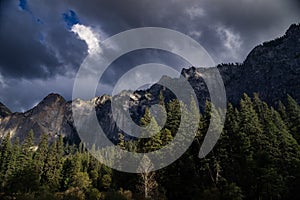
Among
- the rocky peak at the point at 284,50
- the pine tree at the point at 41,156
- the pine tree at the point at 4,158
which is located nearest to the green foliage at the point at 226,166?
the pine tree at the point at 41,156

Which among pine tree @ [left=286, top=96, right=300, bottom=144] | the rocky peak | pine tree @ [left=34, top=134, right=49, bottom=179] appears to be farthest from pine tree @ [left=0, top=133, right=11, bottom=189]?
the rocky peak

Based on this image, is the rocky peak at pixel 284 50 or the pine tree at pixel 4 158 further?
the rocky peak at pixel 284 50

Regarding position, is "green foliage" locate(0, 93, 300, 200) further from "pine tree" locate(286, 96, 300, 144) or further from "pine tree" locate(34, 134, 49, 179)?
"pine tree" locate(34, 134, 49, 179)

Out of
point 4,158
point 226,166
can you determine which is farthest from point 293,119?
point 4,158

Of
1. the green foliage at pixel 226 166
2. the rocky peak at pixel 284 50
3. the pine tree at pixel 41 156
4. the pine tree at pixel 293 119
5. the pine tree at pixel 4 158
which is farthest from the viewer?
the rocky peak at pixel 284 50

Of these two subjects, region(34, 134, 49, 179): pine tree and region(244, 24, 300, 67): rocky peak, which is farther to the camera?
region(244, 24, 300, 67): rocky peak

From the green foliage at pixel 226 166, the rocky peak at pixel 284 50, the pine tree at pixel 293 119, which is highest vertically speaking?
the rocky peak at pixel 284 50

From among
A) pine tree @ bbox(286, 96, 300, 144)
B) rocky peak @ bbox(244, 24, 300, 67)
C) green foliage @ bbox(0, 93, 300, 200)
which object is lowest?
green foliage @ bbox(0, 93, 300, 200)

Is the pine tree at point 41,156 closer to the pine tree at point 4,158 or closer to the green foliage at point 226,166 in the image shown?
the pine tree at point 4,158

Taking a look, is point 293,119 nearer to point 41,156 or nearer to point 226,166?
point 226,166

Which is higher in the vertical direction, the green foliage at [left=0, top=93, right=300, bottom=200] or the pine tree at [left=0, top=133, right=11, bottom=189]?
the pine tree at [left=0, top=133, right=11, bottom=189]

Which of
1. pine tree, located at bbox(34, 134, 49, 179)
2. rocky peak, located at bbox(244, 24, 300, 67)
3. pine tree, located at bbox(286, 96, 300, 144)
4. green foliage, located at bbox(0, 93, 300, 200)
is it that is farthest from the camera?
rocky peak, located at bbox(244, 24, 300, 67)

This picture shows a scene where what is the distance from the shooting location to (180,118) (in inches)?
1772

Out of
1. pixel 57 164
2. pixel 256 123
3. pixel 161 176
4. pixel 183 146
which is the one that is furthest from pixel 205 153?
pixel 57 164
